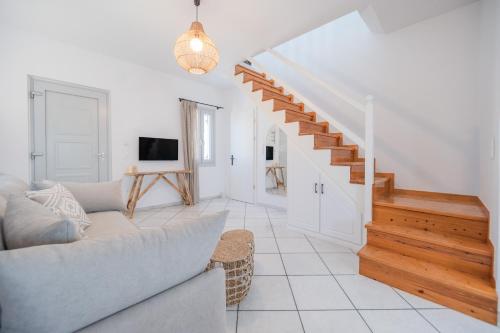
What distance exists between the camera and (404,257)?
71.2 inches

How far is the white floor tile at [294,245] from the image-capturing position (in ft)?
7.95

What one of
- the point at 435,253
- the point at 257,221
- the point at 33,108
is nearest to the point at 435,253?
the point at 435,253

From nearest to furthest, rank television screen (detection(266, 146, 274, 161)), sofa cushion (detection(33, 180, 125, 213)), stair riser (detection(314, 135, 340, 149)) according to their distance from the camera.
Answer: sofa cushion (detection(33, 180, 125, 213)) → stair riser (detection(314, 135, 340, 149)) → television screen (detection(266, 146, 274, 161))

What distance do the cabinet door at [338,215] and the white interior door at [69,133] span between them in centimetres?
359

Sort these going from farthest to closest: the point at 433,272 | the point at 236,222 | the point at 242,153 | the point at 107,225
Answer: the point at 242,153, the point at 236,222, the point at 107,225, the point at 433,272

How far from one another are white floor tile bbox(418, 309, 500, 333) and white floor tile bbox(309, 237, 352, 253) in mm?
961

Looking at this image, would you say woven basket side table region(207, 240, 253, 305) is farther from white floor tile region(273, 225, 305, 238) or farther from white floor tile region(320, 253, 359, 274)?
white floor tile region(273, 225, 305, 238)

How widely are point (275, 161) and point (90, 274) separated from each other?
3860 millimetres

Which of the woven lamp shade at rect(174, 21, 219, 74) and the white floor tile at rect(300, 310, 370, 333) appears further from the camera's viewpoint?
the woven lamp shade at rect(174, 21, 219, 74)

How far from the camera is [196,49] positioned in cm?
216

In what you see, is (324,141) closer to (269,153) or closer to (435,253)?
(435,253)

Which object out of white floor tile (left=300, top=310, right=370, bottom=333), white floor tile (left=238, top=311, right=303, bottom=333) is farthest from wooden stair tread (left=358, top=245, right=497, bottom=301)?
white floor tile (left=238, top=311, right=303, bottom=333)

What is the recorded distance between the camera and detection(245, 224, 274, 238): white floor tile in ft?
9.59

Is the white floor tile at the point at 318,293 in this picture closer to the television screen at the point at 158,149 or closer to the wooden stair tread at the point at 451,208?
the wooden stair tread at the point at 451,208
